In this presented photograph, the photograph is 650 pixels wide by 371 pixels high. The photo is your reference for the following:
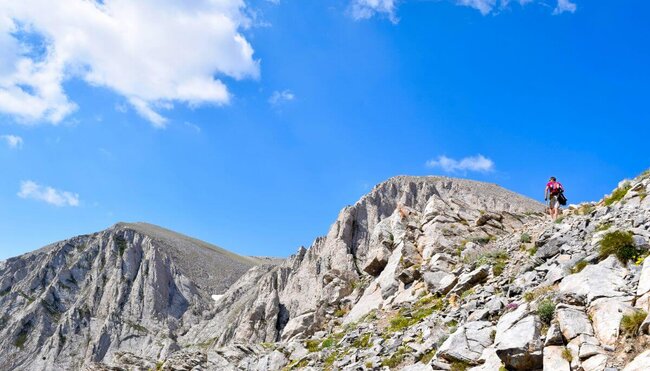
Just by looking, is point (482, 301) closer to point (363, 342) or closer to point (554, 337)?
point (554, 337)

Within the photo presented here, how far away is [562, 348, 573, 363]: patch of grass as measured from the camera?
10789 millimetres

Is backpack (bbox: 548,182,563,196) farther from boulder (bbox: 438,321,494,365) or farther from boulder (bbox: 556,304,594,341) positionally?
boulder (bbox: 556,304,594,341)

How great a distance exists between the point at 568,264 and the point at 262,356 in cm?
1773

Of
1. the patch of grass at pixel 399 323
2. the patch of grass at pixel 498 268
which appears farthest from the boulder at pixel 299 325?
the patch of grass at pixel 498 268

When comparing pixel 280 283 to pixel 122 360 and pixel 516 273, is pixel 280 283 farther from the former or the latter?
pixel 516 273

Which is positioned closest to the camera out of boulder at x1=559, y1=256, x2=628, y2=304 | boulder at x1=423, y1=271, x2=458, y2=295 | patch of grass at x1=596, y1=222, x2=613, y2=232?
boulder at x1=559, y1=256, x2=628, y2=304

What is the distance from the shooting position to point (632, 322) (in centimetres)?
1024

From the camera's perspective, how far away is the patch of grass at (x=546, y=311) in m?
12.5

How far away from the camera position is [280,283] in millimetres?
140250

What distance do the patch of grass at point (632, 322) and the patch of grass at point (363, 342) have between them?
11.6m

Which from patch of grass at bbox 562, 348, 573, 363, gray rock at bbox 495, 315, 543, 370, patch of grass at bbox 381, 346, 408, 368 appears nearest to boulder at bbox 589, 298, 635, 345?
patch of grass at bbox 562, 348, 573, 363

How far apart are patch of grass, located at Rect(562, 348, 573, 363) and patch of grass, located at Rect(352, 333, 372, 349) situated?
10.4 meters

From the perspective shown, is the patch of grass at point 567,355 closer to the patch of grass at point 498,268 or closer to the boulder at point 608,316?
the boulder at point 608,316

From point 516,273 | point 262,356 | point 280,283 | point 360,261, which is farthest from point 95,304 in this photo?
point 516,273
